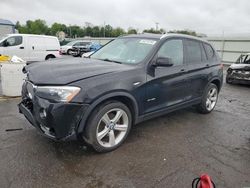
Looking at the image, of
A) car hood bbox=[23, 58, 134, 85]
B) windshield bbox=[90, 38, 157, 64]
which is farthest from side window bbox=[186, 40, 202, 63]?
car hood bbox=[23, 58, 134, 85]

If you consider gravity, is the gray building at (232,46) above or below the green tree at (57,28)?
below

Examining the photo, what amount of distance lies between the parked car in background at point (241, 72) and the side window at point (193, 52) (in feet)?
18.2

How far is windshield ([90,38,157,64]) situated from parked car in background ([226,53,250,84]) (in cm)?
695

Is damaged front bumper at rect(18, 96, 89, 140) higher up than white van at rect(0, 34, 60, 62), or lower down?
lower down

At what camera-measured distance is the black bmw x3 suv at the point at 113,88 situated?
112 inches

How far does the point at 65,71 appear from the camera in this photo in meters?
3.13

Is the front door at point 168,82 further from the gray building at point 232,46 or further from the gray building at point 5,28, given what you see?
the gray building at point 5,28

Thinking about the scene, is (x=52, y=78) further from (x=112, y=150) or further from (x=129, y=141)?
(x=129, y=141)

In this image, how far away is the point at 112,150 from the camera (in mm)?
3414

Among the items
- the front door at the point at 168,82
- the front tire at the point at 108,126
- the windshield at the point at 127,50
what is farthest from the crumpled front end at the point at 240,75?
the front tire at the point at 108,126

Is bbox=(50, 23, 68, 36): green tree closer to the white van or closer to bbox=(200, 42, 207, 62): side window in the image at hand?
the white van

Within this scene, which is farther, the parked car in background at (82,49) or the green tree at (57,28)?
the green tree at (57,28)

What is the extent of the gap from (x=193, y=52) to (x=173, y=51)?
28.6 inches

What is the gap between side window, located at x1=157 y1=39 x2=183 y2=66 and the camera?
397 centimetres
